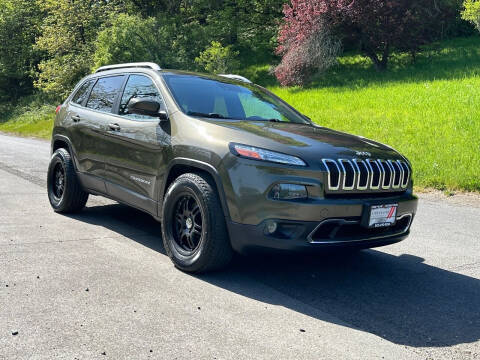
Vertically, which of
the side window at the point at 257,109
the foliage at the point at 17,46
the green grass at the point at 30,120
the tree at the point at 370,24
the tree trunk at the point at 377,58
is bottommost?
the green grass at the point at 30,120

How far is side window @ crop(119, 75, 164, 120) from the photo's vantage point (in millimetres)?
5309

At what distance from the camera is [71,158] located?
6.53 meters

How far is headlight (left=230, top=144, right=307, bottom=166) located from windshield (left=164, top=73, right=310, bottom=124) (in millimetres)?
927

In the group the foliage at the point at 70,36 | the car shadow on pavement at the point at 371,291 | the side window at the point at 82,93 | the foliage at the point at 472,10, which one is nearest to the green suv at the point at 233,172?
the car shadow on pavement at the point at 371,291

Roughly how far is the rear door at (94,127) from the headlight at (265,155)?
2.13 metres

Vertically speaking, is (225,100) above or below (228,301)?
above

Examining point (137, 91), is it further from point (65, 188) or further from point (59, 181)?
point (59, 181)

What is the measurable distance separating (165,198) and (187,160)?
0.42 meters

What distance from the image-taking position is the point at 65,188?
652cm

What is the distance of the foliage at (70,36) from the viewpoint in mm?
33969

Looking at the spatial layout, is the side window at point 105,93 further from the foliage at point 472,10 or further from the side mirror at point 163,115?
the foliage at point 472,10

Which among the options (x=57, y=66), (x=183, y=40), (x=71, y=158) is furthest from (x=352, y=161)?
(x=57, y=66)

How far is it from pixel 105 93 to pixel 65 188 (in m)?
1.28

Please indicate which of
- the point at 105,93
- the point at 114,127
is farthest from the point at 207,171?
the point at 105,93
